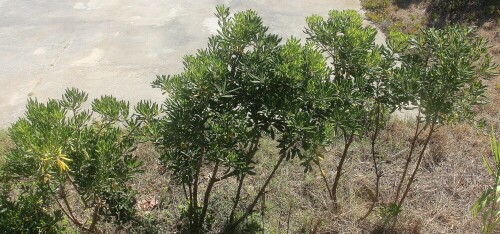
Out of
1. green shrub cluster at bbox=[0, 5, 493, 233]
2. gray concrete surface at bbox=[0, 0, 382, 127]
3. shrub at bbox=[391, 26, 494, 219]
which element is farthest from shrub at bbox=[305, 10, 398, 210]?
gray concrete surface at bbox=[0, 0, 382, 127]

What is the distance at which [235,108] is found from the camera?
2.71 m

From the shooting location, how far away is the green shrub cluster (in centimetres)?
242

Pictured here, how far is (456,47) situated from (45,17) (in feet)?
21.0

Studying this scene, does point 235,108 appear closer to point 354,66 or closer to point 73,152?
point 354,66

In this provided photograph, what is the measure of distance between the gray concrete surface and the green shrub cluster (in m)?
2.89

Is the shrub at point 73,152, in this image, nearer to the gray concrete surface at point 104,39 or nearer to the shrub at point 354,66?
the shrub at point 354,66

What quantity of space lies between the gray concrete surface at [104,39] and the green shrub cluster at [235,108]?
2886mm

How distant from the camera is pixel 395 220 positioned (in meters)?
3.74

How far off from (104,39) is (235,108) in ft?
15.1

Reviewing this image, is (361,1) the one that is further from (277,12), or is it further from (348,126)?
(348,126)

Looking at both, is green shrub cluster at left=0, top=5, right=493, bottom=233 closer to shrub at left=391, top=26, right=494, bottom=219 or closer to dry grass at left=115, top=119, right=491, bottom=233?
shrub at left=391, top=26, right=494, bottom=219

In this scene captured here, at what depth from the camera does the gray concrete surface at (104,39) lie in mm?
5695

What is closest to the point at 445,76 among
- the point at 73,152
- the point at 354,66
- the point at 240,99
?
the point at 354,66

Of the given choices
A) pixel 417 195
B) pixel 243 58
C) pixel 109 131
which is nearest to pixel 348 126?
pixel 243 58
